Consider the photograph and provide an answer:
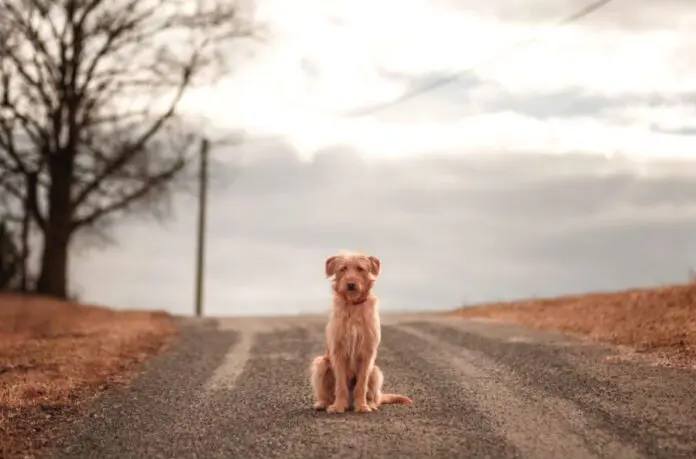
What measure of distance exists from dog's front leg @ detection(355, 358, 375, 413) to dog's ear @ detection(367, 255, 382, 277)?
3.10ft

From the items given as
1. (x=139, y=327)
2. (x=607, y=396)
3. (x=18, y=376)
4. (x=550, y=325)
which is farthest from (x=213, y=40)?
(x=607, y=396)

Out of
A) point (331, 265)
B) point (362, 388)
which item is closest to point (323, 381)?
point (362, 388)

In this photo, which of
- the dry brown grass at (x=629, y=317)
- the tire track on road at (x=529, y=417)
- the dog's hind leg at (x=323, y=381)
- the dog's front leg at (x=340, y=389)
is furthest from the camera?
the dry brown grass at (x=629, y=317)

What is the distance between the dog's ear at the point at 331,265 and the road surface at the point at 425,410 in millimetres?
1516

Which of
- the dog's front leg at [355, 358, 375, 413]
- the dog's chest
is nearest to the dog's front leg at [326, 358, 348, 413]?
the dog's front leg at [355, 358, 375, 413]

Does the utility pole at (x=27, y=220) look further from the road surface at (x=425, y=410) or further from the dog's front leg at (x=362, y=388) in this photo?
the dog's front leg at (x=362, y=388)

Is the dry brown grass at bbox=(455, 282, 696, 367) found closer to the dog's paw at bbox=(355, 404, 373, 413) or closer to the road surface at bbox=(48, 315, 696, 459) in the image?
the road surface at bbox=(48, 315, 696, 459)

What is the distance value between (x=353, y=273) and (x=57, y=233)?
79.6 feet

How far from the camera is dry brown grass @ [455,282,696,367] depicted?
14.9 metres

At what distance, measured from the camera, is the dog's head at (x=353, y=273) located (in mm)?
9539

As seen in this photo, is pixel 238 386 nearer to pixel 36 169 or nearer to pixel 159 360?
pixel 159 360

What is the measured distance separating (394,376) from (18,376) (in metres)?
5.94

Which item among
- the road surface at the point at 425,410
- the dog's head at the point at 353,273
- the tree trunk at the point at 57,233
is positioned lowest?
the road surface at the point at 425,410

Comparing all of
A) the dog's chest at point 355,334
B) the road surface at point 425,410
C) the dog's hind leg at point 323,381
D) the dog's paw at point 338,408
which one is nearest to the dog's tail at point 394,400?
the road surface at point 425,410
